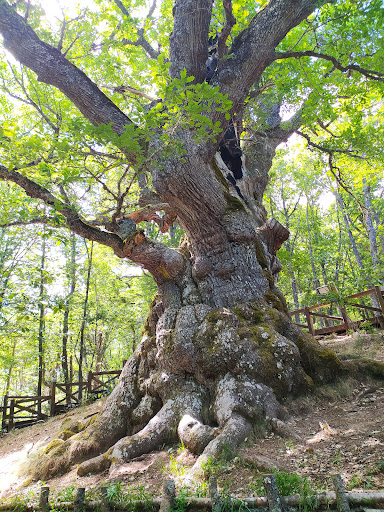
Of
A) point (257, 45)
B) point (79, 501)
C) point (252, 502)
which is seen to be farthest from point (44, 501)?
point (257, 45)

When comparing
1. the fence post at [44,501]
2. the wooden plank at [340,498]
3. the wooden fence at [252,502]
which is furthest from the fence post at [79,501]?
the wooden plank at [340,498]

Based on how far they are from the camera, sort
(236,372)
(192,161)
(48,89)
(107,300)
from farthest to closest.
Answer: (107,300), (48,89), (192,161), (236,372)

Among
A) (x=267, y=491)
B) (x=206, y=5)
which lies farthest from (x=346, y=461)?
(x=206, y=5)

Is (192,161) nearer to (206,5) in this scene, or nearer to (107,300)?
(206,5)

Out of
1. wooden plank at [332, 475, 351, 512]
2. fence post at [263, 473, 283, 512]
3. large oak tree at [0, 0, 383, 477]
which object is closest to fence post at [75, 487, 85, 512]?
large oak tree at [0, 0, 383, 477]

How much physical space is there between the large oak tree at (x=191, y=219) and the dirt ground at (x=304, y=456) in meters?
0.21

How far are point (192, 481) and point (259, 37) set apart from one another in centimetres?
622

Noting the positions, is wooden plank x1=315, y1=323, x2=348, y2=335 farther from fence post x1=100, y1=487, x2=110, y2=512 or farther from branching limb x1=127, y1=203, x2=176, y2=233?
fence post x1=100, y1=487, x2=110, y2=512

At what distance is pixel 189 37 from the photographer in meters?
4.99

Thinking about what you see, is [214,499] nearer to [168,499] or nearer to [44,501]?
[168,499]

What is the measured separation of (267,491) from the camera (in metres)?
2.08

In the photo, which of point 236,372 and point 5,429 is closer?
point 236,372

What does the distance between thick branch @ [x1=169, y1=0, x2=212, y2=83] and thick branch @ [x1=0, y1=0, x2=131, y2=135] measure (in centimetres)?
131

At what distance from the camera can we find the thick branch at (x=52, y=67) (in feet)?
15.4
